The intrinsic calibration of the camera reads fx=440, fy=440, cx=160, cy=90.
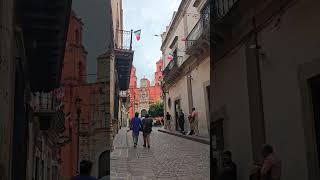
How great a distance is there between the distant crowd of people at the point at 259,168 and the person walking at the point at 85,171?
21.0 inches

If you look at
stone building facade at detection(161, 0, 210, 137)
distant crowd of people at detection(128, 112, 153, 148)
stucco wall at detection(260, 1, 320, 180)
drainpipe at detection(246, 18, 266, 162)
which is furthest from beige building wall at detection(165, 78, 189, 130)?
stucco wall at detection(260, 1, 320, 180)

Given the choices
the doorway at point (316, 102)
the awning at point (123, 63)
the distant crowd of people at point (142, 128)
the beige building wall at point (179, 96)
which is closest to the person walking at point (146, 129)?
the distant crowd of people at point (142, 128)

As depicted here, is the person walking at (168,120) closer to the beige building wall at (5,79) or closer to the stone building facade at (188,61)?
the stone building facade at (188,61)

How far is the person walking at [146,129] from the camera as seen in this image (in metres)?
2.07

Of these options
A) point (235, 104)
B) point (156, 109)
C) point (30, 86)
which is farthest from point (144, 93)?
point (30, 86)

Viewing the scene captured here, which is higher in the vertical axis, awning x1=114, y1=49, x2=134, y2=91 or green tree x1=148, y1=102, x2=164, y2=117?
awning x1=114, y1=49, x2=134, y2=91

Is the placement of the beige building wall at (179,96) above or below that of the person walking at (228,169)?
above

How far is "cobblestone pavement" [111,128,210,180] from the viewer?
180 cm

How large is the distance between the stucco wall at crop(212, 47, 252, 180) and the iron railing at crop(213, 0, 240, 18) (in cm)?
20

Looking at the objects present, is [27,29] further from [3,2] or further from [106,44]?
[106,44]

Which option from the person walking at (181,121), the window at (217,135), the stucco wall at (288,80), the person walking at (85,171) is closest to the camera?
the person walking at (85,171)

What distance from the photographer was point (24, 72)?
3297 mm

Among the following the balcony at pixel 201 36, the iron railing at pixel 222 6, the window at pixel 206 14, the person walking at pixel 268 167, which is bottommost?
the person walking at pixel 268 167

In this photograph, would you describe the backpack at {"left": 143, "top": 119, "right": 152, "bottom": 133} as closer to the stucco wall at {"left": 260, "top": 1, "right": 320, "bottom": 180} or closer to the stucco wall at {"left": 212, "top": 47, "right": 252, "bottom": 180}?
the stucco wall at {"left": 212, "top": 47, "right": 252, "bottom": 180}
